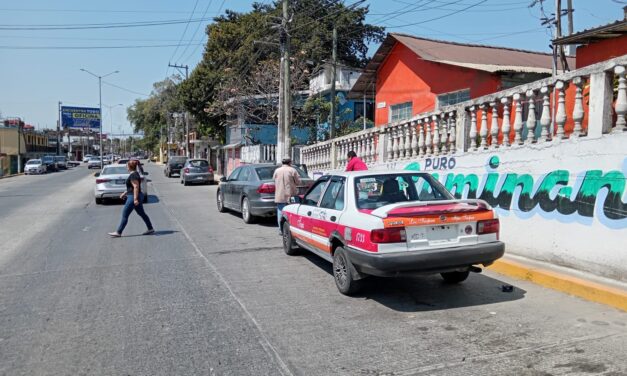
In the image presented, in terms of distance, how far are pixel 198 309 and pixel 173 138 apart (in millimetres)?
80295

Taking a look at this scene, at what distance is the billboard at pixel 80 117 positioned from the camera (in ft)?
214

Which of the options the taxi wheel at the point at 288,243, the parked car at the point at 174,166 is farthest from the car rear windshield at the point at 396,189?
the parked car at the point at 174,166

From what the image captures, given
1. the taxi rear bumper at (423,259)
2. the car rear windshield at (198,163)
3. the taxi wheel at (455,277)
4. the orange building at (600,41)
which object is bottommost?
the taxi wheel at (455,277)

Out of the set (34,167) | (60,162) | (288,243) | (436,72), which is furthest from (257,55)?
(60,162)

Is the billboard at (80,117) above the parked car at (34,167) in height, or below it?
above

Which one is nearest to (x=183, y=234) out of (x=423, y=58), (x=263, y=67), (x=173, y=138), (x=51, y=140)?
(x=423, y=58)

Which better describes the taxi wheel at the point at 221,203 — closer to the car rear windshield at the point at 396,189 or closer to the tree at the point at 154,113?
the car rear windshield at the point at 396,189

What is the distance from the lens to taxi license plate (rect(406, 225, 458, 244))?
16.7ft

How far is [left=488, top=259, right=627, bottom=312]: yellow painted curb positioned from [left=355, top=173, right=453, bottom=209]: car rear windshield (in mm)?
1489

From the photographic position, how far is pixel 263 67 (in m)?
26.8

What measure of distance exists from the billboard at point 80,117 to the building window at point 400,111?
195 ft

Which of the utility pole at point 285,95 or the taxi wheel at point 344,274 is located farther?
the utility pole at point 285,95

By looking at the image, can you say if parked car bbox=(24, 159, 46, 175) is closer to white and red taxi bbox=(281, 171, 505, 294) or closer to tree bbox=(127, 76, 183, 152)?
tree bbox=(127, 76, 183, 152)

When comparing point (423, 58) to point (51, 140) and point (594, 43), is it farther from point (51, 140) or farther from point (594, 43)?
point (51, 140)
